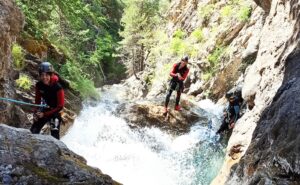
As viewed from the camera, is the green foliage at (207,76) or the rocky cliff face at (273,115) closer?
the rocky cliff face at (273,115)

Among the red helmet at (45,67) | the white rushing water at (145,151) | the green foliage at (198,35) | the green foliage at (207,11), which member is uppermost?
the green foliage at (207,11)

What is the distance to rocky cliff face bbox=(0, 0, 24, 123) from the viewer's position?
29.0 feet

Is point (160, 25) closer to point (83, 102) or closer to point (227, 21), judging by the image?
point (227, 21)

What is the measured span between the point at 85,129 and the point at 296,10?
7710 mm

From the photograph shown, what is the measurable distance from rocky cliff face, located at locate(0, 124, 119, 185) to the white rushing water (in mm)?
6251

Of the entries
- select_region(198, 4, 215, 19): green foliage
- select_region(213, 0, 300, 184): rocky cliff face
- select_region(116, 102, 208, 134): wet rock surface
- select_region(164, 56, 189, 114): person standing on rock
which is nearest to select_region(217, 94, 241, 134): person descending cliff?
select_region(213, 0, 300, 184): rocky cliff face

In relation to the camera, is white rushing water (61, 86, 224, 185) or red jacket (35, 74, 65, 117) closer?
red jacket (35, 74, 65, 117)

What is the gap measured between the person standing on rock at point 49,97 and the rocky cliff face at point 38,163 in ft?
8.21

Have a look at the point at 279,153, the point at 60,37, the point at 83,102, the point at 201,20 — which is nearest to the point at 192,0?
the point at 201,20

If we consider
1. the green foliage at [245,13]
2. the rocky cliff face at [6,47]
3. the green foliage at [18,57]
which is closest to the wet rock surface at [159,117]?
the green foliage at [18,57]

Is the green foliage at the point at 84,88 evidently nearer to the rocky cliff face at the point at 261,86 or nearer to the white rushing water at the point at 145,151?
the white rushing water at the point at 145,151

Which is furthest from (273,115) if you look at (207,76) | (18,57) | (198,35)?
(198,35)

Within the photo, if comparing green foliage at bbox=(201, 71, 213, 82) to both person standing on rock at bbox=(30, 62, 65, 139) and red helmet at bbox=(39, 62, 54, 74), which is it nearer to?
person standing on rock at bbox=(30, 62, 65, 139)

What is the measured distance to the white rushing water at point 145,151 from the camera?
11133mm
